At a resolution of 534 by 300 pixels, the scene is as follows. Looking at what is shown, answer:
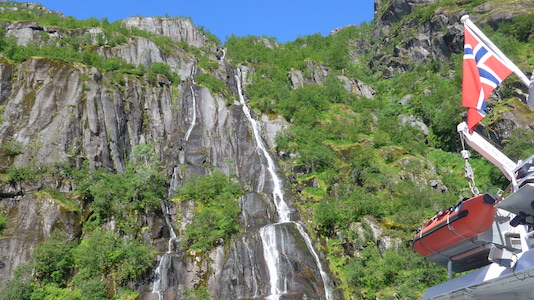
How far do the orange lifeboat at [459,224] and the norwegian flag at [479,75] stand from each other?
67.2 inches

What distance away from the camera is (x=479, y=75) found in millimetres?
8633

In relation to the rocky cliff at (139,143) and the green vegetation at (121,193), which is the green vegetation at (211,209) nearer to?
the rocky cliff at (139,143)

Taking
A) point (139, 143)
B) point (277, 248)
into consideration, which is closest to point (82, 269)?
point (277, 248)

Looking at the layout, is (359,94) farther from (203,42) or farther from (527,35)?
(203,42)

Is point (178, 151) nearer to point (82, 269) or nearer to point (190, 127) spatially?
point (190, 127)

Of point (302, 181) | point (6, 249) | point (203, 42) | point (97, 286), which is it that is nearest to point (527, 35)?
point (302, 181)

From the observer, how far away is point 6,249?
77.8 ft

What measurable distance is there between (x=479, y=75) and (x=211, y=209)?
22.5 meters

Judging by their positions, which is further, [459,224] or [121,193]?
[121,193]

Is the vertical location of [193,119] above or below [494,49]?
above

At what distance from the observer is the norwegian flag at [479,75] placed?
8.38 meters

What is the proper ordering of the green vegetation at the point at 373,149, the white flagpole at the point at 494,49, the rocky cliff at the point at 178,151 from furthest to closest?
the green vegetation at the point at 373,149
the rocky cliff at the point at 178,151
the white flagpole at the point at 494,49

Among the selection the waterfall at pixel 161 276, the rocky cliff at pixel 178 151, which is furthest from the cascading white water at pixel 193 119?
the waterfall at pixel 161 276

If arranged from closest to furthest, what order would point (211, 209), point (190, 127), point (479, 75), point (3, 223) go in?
point (479, 75)
point (3, 223)
point (211, 209)
point (190, 127)
